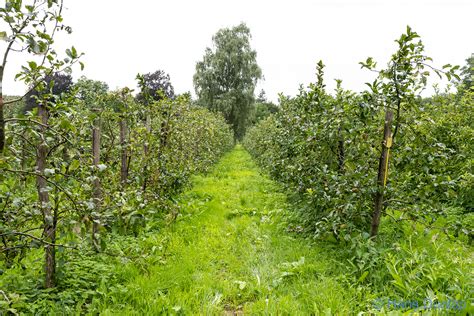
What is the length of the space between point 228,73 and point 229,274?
2169 cm

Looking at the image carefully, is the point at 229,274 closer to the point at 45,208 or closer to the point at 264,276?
the point at 264,276

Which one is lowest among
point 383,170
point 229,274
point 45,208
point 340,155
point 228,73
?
point 229,274

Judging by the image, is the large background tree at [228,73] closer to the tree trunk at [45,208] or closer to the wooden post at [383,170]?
the wooden post at [383,170]

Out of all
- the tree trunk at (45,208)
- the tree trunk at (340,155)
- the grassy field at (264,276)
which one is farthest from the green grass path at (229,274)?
the tree trunk at (340,155)

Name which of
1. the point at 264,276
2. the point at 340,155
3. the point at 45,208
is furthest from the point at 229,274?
the point at 340,155

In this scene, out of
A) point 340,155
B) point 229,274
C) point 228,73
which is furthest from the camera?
point 228,73

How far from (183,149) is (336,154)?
4.44m

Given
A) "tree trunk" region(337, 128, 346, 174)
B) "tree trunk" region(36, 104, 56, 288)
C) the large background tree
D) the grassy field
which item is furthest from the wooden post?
the large background tree

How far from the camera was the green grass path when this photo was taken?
9.05 ft

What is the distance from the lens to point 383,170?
11.3 feet

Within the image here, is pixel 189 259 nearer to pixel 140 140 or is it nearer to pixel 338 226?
pixel 338 226

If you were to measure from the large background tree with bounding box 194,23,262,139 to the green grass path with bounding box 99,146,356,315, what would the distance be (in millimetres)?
18366

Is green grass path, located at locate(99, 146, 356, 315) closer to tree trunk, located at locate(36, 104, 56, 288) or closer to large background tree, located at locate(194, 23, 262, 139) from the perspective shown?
tree trunk, located at locate(36, 104, 56, 288)

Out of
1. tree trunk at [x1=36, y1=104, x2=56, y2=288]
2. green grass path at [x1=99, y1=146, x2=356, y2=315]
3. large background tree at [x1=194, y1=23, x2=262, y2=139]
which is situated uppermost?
large background tree at [x1=194, y1=23, x2=262, y2=139]
